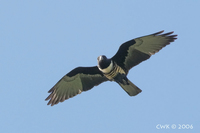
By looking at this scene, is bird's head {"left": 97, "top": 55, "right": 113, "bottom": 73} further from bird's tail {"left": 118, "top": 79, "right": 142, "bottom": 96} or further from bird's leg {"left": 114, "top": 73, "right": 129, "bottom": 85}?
bird's tail {"left": 118, "top": 79, "right": 142, "bottom": 96}

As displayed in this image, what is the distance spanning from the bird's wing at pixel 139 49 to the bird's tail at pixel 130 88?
0.70 meters

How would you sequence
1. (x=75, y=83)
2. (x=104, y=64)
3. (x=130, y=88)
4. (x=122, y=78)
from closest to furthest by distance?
1. (x=104, y=64)
2. (x=122, y=78)
3. (x=130, y=88)
4. (x=75, y=83)

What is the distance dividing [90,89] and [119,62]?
1.86m

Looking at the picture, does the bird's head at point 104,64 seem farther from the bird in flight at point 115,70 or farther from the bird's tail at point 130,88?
the bird's tail at point 130,88

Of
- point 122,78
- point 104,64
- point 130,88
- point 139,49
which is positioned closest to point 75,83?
point 104,64

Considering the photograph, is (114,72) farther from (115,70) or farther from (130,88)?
(130,88)

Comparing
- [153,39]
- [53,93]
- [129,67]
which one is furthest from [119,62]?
[53,93]

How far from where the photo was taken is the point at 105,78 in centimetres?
2173

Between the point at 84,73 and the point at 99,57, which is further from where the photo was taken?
the point at 84,73

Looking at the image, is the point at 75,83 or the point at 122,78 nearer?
the point at 122,78

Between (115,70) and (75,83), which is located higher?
(75,83)

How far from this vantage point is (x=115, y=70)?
2097 centimetres

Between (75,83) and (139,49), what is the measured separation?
3393 mm

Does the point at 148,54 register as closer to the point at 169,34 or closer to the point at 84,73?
the point at 169,34
